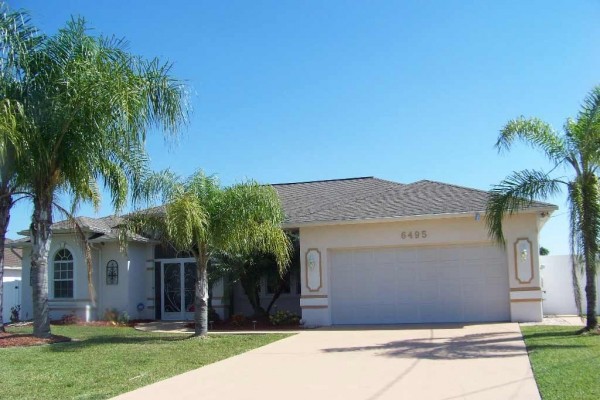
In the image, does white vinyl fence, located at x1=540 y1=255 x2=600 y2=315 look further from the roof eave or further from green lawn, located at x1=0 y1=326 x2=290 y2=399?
green lawn, located at x1=0 y1=326 x2=290 y2=399

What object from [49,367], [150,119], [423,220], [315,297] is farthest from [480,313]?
[49,367]

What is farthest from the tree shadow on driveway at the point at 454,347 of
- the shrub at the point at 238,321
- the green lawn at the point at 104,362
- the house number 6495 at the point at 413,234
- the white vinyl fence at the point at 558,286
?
the white vinyl fence at the point at 558,286

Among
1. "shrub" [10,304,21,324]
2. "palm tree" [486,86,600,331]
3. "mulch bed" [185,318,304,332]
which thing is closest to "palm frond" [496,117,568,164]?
"palm tree" [486,86,600,331]

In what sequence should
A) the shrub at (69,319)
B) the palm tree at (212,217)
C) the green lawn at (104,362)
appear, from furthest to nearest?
1. the shrub at (69,319)
2. the palm tree at (212,217)
3. the green lawn at (104,362)

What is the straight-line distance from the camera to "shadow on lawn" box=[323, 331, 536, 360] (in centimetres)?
1202

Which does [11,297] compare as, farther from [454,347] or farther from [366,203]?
[454,347]

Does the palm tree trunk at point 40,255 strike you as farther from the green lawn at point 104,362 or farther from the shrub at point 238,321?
the shrub at point 238,321

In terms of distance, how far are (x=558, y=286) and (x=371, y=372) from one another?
536 inches

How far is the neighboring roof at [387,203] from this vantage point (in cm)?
1880

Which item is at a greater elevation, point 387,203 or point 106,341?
point 387,203

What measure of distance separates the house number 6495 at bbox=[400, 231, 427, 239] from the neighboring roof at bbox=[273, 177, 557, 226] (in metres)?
0.66

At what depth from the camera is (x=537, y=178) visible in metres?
14.5

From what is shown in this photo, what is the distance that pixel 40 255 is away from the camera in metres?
14.9

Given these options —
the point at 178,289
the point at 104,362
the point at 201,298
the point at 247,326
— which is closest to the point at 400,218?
the point at 247,326
